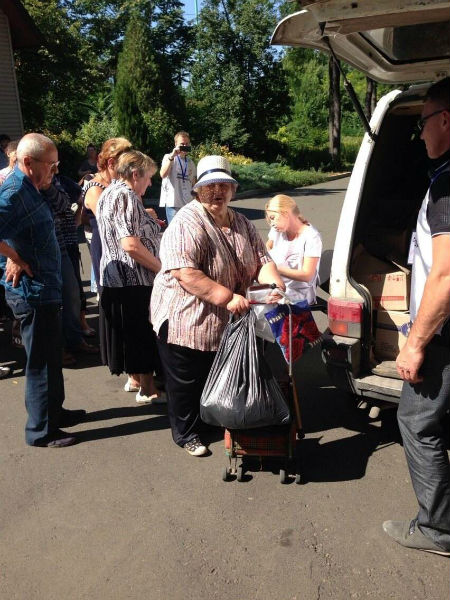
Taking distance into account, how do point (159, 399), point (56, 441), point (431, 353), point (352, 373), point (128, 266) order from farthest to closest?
1. point (159, 399)
2. point (128, 266)
3. point (56, 441)
4. point (352, 373)
5. point (431, 353)

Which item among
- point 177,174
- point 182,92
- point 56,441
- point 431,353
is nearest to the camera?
point 431,353

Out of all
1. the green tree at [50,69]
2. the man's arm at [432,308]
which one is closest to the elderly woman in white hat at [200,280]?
the man's arm at [432,308]

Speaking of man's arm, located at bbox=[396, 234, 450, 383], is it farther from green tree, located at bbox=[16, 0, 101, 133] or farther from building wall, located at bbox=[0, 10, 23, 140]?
green tree, located at bbox=[16, 0, 101, 133]

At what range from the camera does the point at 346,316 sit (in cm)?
364

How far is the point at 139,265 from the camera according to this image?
4.19 meters

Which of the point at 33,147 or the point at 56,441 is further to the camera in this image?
the point at 56,441

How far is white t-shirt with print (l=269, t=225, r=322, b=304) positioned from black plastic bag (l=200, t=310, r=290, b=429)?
1140 mm

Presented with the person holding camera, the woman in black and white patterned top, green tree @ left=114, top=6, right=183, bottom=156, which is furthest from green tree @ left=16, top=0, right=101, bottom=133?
the woman in black and white patterned top

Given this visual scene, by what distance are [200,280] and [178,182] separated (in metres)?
6.82

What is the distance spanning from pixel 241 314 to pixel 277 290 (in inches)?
10.3

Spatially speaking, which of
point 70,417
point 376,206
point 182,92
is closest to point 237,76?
point 182,92

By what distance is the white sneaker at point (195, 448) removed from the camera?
12.4ft

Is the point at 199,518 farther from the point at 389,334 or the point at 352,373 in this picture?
the point at 389,334

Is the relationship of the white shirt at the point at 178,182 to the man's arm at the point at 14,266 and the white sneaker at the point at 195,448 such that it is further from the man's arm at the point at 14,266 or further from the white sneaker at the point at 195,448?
the white sneaker at the point at 195,448
